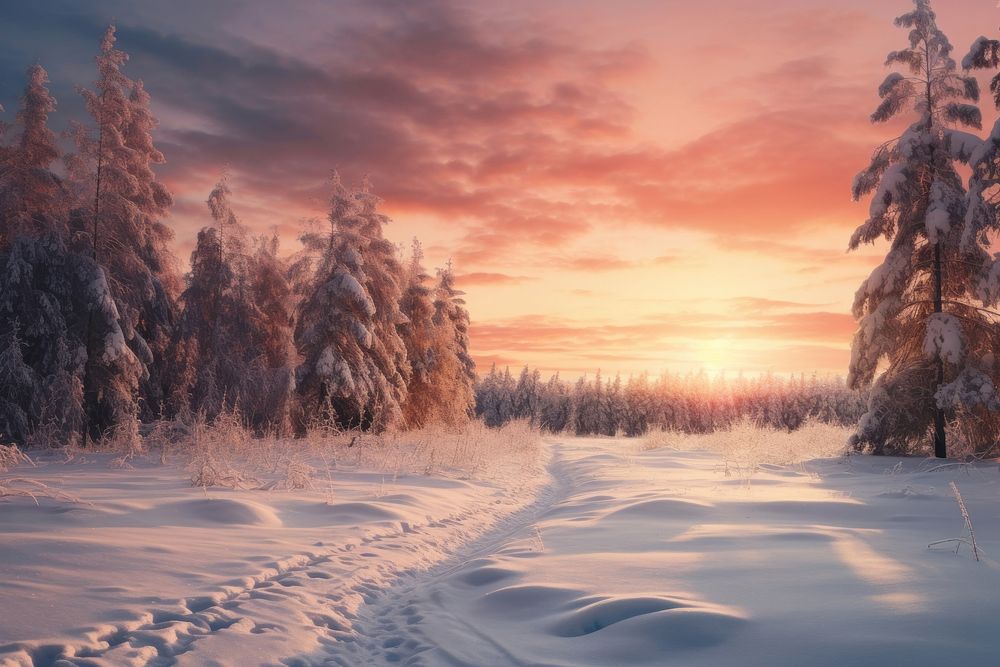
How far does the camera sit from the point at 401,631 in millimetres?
4676

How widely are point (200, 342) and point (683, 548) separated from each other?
23.6m

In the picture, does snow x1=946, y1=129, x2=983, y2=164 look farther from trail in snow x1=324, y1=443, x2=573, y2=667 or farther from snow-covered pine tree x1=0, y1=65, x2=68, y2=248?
snow-covered pine tree x1=0, y1=65, x2=68, y2=248

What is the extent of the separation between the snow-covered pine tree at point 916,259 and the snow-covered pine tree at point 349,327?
1513 centimetres

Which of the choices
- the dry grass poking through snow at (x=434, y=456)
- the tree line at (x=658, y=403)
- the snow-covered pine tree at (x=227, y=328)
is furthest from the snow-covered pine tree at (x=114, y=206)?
the tree line at (x=658, y=403)

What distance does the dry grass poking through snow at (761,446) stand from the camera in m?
15.3

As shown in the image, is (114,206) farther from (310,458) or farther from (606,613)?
(606,613)

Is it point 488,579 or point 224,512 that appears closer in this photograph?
point 488,579

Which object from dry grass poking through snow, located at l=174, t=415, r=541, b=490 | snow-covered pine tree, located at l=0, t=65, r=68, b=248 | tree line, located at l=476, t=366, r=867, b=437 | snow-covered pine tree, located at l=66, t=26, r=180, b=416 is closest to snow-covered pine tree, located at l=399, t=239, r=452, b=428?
dry grass poking through snow, located at l=174, t=415, r=541, b=490

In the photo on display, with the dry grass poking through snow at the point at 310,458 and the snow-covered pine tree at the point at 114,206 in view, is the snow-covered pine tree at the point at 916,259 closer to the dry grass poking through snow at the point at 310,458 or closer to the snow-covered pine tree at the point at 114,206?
the dry grass poking through snow at the point at 310,458

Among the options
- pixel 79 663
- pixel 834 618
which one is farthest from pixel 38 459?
pixel 834 618

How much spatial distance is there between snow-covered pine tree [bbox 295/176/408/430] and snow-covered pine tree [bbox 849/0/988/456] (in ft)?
49.6

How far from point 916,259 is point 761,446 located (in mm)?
7012

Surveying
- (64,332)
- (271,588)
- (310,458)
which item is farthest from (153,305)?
(271,588)

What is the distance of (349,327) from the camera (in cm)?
2125
